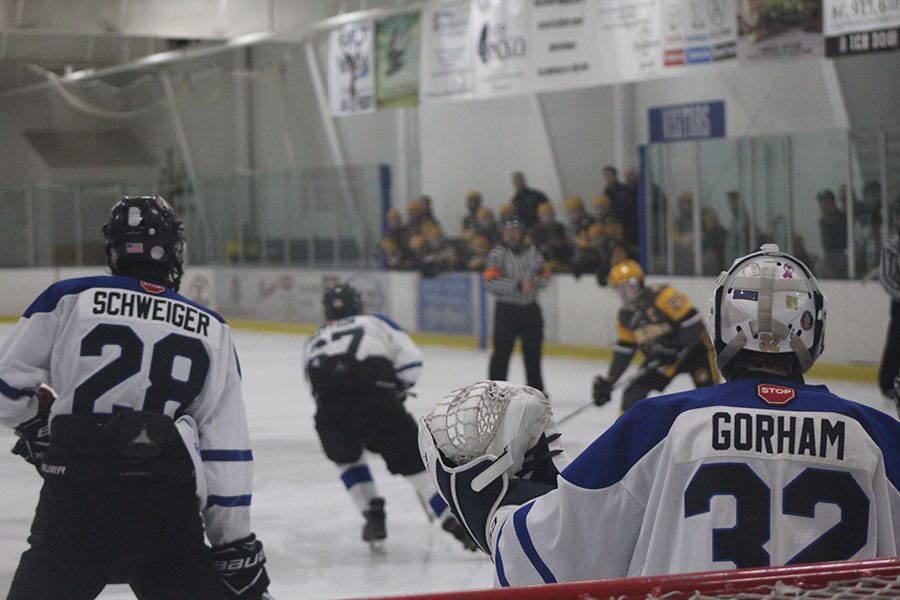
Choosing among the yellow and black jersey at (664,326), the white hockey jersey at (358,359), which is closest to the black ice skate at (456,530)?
the white hockey jersey at (358,359)

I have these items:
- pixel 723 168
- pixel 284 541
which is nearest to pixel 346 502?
pixel 284 541

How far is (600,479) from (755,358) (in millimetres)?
289

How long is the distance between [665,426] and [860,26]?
8701mm

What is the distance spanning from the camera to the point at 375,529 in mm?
5789

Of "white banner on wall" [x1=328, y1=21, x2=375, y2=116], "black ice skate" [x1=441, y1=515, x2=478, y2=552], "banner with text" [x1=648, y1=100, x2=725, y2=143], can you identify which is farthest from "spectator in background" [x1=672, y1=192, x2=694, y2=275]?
"black ice skate" [x1=441, y1=515, x2=478, y2=552]

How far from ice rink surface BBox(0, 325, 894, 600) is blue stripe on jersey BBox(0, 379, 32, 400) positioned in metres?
2.12

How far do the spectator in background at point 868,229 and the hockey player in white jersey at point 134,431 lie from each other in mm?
9125

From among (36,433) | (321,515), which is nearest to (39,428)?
(36,433)

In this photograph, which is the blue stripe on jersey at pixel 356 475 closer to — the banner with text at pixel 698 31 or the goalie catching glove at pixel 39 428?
the goalie catching glove at pixel 39 428

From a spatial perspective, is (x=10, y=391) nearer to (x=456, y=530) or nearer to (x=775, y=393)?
(x=775, y=393)

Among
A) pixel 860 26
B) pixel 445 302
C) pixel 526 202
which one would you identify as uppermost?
Answer: pixel 860 26

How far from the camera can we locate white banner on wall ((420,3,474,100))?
42.6 feet

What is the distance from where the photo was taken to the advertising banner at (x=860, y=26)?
31.8 ft

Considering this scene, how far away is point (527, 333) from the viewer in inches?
396
